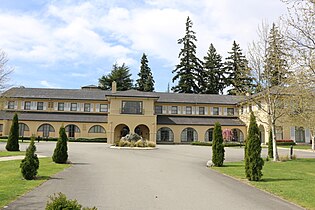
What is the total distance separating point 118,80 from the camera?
252ft

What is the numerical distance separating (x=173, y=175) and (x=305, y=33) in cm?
789

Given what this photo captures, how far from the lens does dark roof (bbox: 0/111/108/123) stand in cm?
4734

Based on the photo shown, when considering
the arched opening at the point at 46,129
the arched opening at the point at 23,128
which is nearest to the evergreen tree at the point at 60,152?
the arched opening at the point at 46,129

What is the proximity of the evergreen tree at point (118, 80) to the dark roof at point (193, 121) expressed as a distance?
27134 mm

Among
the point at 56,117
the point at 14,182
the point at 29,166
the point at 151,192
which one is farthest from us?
the point at 56,117

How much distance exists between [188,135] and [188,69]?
26.1 meters

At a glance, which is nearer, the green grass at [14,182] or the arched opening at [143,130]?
the green grass at [14,182]

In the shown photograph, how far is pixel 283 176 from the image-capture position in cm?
1406

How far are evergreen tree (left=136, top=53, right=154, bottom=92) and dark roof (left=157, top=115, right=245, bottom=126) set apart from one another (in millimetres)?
26771

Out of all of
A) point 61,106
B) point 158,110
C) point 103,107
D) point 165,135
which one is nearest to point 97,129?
point 103,107

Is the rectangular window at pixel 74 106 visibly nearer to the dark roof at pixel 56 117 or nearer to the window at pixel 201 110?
the dark roof at pixel 56 117

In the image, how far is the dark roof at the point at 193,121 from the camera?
162 ft

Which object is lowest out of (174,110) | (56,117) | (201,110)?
(56,117)

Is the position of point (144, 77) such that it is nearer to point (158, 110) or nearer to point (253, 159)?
point (158, 110)
